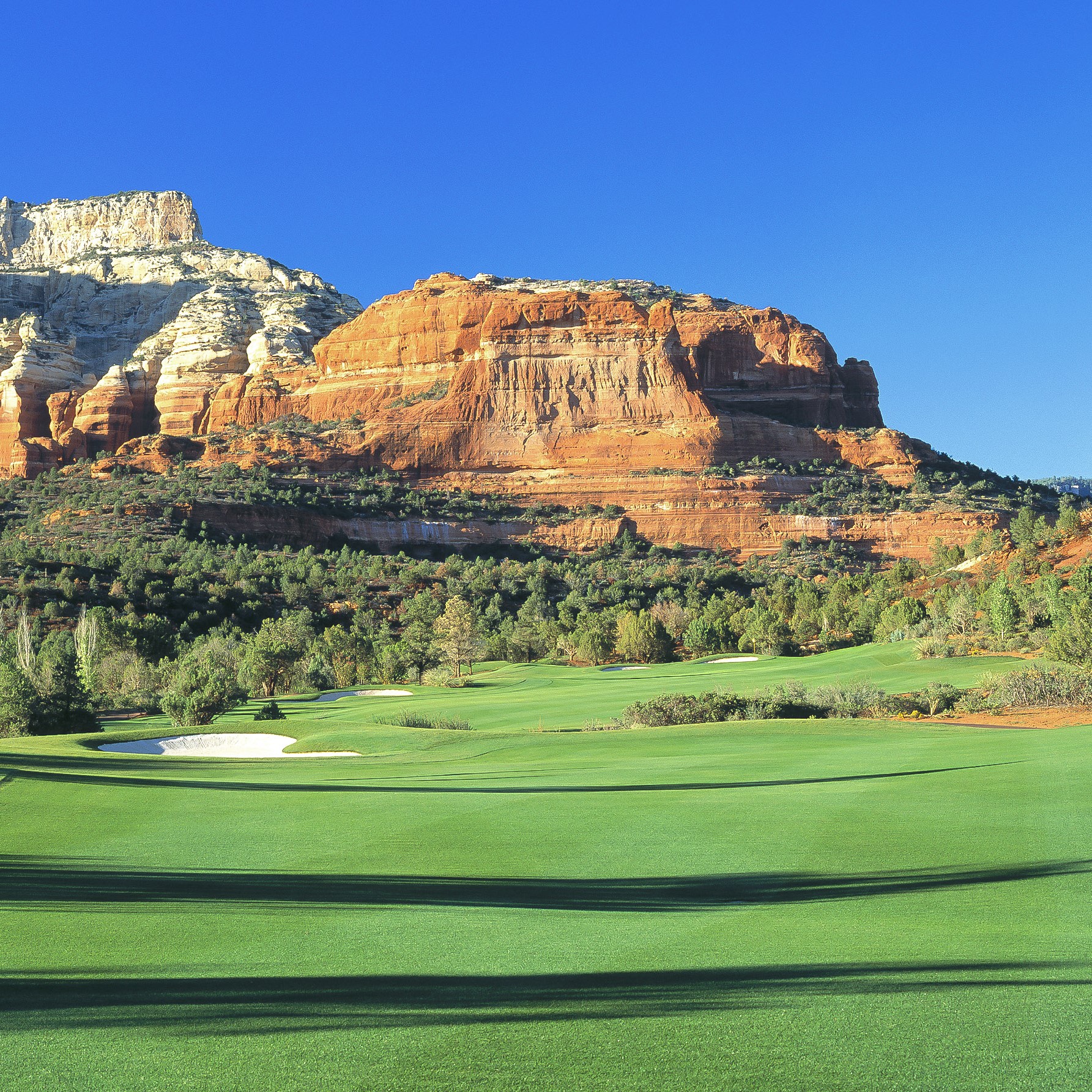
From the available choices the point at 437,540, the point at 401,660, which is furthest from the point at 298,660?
the point at 437,540

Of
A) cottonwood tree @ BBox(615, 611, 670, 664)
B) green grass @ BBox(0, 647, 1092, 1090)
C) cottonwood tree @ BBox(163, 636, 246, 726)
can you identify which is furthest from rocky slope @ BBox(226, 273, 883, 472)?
green grass @ BBox(0, 647, 1092, 1090)

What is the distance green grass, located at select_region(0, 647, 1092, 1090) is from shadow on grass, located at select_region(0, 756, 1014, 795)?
0.30 ft

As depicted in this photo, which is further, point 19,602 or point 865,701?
point 19,602

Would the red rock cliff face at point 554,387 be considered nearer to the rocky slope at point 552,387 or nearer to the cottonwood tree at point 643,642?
the rocky slope at point 552,387

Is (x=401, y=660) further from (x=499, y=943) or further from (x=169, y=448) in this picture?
(x=169, y=448)

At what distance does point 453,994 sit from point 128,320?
142534 millimetres

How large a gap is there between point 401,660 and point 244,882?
3887 centimetres

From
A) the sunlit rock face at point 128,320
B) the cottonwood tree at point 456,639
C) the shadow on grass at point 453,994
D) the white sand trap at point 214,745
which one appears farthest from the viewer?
the sunlit rock face at point 128,320

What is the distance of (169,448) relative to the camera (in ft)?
293

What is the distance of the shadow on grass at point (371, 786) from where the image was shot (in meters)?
12.2

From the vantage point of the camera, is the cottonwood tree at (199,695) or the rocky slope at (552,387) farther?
the rocky slope at (552,387)

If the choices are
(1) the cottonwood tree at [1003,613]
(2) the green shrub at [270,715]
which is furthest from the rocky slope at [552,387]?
(2) the green shrub at [270,715]

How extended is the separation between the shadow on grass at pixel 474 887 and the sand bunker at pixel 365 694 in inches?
1112

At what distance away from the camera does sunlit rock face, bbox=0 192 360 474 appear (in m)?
106
